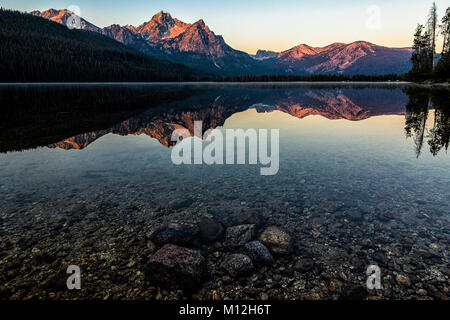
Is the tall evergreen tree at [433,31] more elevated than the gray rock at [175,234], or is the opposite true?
the tall evergreen tree at [433,31]

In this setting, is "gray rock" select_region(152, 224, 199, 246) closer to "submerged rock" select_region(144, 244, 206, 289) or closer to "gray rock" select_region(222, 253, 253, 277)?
"submerged rock" select_region(144, 244, 206, 289)

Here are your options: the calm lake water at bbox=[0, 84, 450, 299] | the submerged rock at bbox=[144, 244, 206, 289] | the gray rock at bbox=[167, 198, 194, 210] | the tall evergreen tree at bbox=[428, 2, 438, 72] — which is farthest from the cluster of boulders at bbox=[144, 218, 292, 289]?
the tall evergreen tree at bbox=[428, 2, 438, 72]

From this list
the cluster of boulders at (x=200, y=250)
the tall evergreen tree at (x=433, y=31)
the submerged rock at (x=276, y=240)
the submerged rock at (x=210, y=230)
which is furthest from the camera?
the tall evergreen tree at (x=433, y=31)

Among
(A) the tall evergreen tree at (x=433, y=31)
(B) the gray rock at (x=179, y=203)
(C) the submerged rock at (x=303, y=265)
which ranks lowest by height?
(C) the submerged rock at (x=303, y=265)

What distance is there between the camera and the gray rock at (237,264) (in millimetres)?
7223

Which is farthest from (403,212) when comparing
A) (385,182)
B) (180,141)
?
(180,141)

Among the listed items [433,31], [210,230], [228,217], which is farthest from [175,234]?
[433,31]

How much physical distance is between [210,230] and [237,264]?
212cm

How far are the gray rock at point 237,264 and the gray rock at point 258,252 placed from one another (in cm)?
35

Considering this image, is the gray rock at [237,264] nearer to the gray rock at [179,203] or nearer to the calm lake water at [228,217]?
the calm lake water at [228,217]

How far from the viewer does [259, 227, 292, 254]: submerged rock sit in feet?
26.9

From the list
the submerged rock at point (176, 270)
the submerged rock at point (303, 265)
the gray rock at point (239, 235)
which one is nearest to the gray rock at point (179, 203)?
the gray rock at point (239, 235)
